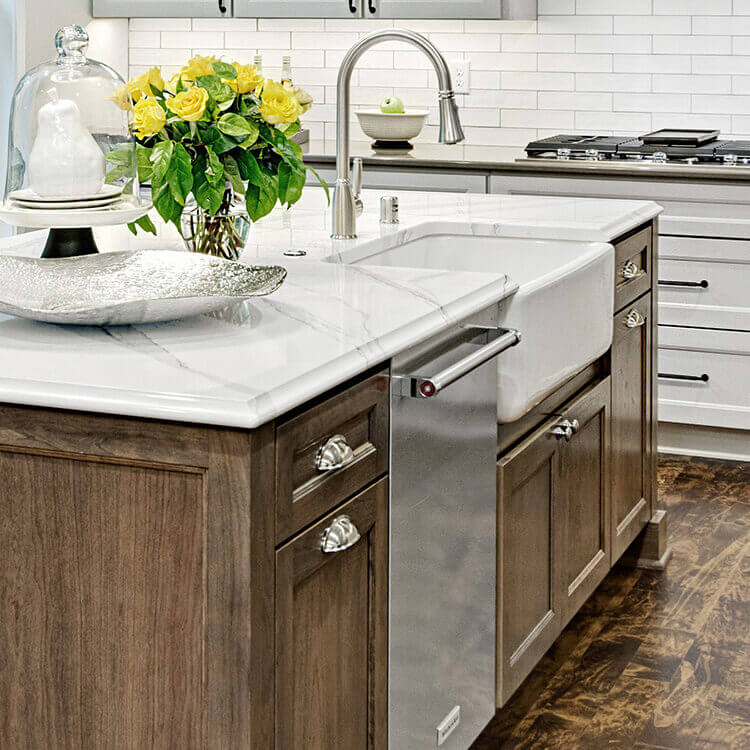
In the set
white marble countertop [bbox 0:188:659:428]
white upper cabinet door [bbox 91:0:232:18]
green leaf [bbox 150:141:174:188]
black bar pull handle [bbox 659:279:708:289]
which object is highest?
white upper cabinet door [bbox 91:0:232:18]

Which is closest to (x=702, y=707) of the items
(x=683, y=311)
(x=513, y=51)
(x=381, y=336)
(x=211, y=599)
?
(x=381, y=336)

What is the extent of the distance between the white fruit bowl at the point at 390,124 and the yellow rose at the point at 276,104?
Result: 253 cm

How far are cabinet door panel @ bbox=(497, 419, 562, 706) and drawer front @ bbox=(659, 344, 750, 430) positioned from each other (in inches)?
71.1

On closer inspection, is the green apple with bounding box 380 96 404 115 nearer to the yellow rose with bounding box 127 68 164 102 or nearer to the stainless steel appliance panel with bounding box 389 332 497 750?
the yellow rose with bounding box 127 68 164 102

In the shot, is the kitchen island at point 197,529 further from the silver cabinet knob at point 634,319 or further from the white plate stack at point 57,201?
the silver cabinet knob at point 634,319

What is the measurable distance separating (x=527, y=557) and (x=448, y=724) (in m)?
0.44

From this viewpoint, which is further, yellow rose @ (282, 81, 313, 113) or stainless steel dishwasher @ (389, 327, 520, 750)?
yellow rose @ (282, 81, 313, 113)

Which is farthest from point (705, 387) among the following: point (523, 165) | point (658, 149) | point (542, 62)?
point (542, 62)

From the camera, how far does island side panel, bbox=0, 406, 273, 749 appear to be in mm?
1397

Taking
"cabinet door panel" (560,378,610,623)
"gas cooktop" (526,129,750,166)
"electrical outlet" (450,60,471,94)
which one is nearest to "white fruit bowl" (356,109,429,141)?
"electrical outlet" (450,60,471,94)

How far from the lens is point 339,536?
1.59m

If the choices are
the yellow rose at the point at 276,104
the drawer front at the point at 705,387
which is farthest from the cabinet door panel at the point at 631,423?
the yellow rose at the point at 276,104

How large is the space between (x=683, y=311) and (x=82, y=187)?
267cm

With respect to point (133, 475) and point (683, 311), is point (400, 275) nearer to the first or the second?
point (133, 475)
